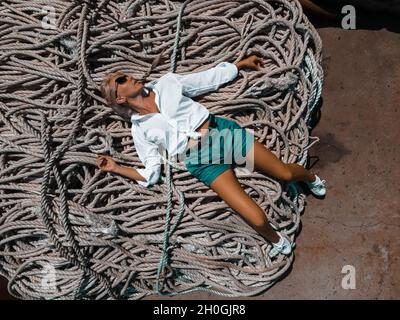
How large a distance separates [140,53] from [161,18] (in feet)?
0.66

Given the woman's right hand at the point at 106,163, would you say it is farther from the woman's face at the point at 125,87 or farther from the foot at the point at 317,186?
the foot at the point at 317,186

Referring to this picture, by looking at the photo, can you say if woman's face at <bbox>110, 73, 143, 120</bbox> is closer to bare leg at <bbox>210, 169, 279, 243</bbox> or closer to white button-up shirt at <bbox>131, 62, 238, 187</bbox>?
white button-up shirt at <bbox>131, 62, 238, 187</bbox>

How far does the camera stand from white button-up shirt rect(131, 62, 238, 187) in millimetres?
2277

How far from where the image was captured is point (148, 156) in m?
2.34

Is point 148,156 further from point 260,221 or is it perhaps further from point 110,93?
point 260,221

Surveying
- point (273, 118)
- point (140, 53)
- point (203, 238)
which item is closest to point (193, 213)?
point (203, 238)

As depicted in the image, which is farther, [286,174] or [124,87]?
[286,174]

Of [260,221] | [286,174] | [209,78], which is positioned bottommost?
[260,221]

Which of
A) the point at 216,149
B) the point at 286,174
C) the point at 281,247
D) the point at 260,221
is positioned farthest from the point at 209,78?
the point at 281,247

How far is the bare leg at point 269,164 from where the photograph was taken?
2.31 meters

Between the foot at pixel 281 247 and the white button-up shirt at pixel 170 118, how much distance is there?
659 mm

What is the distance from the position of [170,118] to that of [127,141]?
30 centimetres

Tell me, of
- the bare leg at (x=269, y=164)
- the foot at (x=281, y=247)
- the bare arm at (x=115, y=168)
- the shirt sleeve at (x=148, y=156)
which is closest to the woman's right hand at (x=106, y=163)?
the bare arm at (x=115, y=168)

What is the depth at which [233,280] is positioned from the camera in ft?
8.22
